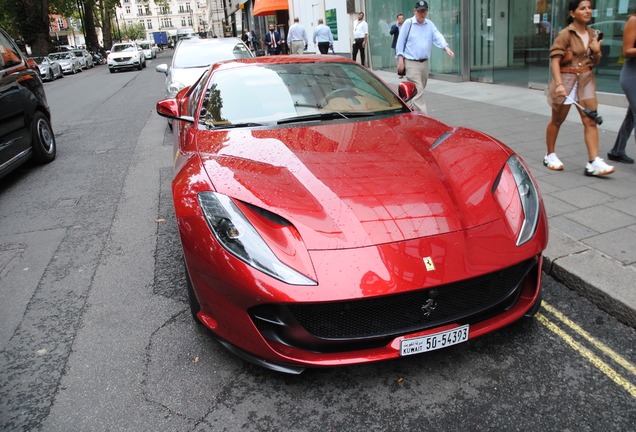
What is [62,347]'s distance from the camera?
9.09 feet

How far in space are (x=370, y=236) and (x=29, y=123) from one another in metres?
6.04

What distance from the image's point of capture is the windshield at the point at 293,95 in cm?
361

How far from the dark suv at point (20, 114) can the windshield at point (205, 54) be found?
2750 mm

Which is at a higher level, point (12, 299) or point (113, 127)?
point (113, 127)

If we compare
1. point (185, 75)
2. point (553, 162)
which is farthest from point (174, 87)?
point (553, 162)

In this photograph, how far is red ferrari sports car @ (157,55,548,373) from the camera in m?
2.11

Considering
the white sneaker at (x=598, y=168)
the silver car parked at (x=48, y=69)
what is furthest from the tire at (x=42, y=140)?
the silver car parked at (x=48, y=69)

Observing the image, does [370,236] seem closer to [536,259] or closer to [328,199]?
[328,199]

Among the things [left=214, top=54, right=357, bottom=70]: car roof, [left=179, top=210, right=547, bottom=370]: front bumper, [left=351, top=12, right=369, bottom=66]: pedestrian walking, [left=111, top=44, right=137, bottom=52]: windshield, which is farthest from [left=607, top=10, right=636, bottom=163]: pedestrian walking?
[left=111, top=44, right=137, bottom=52]: windshield

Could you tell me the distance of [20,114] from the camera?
→ 6258 millimetres

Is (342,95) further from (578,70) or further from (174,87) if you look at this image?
(174,87)

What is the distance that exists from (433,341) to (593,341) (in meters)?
1.06

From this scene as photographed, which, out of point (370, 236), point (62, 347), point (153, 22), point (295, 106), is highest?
point (153, 22)

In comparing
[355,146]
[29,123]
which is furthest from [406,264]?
[29,123]
